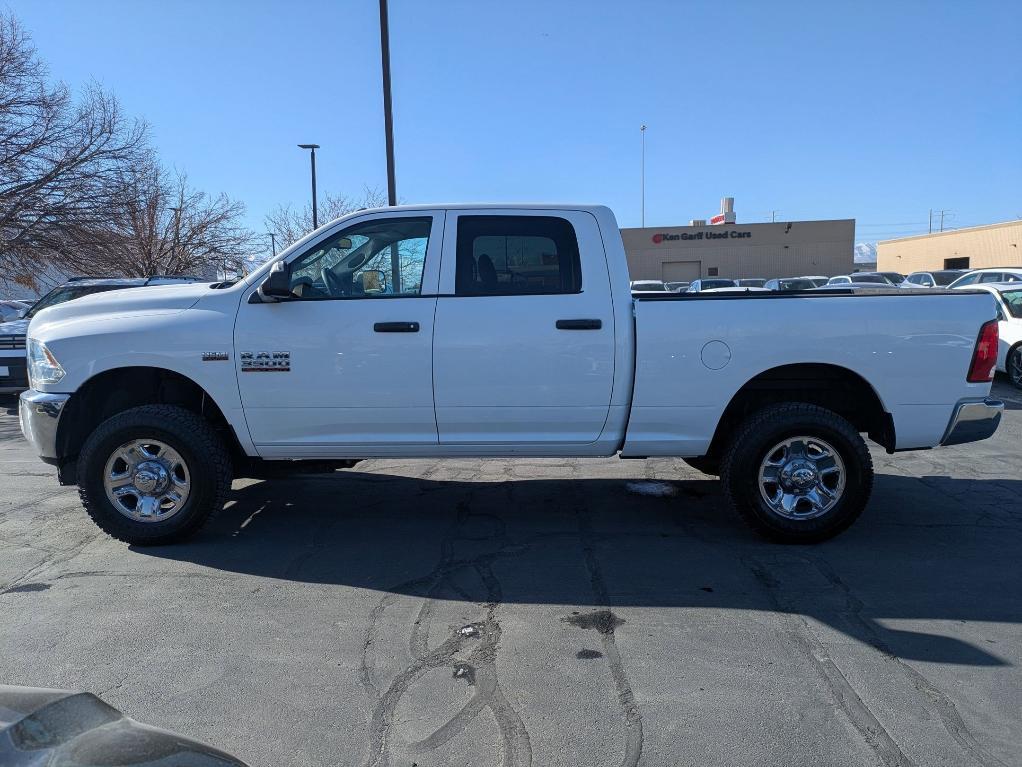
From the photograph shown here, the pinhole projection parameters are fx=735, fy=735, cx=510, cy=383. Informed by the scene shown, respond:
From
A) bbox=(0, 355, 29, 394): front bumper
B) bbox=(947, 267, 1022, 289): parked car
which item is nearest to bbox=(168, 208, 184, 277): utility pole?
bbox=(0, 355, 29, 394): front bumper

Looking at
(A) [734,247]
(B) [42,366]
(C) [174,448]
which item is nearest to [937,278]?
(A) [734,247]

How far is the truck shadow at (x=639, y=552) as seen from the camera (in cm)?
397

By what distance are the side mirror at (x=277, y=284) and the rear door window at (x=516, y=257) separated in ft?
3.48

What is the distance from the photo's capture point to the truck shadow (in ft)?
13.0

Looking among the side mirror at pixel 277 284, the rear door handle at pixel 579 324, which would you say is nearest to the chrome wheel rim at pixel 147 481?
the side mirror at pixel 277 284

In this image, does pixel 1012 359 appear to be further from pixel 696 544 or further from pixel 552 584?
pixel 552 584

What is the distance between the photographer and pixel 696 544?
490 centimetres

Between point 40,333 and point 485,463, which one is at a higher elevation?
point 40,333

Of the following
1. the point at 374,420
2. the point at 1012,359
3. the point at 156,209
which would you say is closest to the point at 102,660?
the point at 374,420

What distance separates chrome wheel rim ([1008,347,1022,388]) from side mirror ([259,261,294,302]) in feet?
39.0

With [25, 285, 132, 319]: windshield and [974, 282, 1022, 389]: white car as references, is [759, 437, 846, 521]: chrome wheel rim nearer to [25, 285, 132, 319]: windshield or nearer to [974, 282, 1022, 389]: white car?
[974, 282, 1022, 389]: white car

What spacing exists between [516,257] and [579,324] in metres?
0.64

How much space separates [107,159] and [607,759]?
2292cm

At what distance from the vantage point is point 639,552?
475cm
